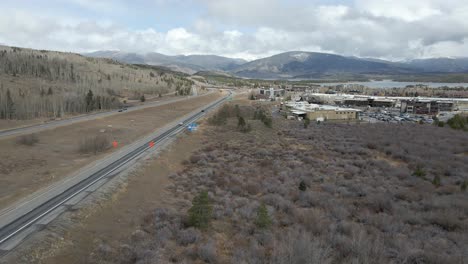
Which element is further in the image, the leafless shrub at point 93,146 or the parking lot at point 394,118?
the parking lot at point 394,118

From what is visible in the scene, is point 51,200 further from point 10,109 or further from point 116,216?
point 10,109

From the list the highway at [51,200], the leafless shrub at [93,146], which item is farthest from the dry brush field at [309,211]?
the leafless shrub at [93,146]

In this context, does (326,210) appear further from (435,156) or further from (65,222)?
(435,156)

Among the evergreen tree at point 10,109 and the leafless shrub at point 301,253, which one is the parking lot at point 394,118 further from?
the evergreen tree at point 10,109

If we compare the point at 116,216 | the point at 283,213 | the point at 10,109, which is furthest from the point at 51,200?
the point at 10,109

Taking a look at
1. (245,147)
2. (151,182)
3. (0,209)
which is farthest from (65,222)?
(245,147)

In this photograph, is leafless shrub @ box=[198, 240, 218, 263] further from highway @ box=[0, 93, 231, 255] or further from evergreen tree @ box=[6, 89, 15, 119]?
evergreen tree @ box=[6, 89, 15, 119]
